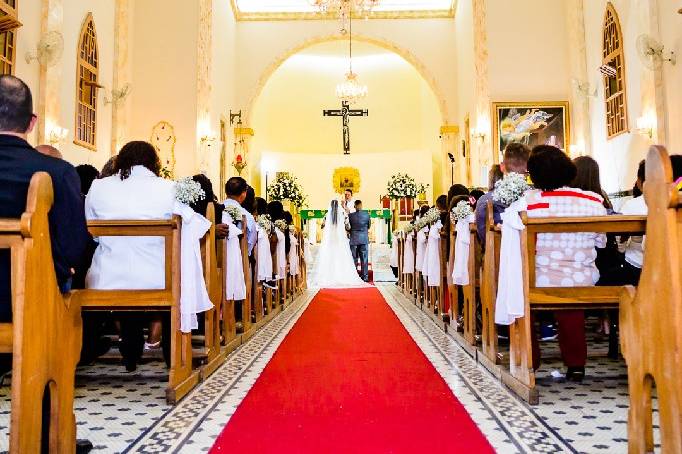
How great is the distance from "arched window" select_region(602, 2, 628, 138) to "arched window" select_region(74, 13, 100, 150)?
8692mm

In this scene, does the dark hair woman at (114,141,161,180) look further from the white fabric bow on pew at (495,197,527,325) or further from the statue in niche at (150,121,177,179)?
the statue in niche at (150,121,177,179)

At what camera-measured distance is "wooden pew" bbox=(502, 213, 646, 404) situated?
2.61 m

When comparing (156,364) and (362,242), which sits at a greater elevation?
(362,242)

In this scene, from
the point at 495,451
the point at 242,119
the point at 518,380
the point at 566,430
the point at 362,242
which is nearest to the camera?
the point at 495,451

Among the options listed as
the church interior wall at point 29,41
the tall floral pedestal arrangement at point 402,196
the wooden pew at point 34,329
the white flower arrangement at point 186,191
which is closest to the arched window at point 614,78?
the tall floral pedestal arrangement at point 402,196

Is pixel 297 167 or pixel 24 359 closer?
pixel 24 359

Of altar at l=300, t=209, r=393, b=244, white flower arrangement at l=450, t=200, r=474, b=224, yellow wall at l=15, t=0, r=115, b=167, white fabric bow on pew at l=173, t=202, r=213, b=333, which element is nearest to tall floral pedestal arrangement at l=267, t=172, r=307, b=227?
altar at l=300, t=209, r=393, b=244

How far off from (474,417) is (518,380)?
51 cm

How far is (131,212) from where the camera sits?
10.2ft

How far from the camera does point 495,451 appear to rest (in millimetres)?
2088

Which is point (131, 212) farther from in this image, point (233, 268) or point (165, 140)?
point (165, 140)

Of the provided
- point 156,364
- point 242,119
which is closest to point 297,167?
point 242,119

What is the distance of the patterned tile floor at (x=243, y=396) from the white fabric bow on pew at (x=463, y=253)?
56cm

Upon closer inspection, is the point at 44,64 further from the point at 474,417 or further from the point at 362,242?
the point at 474,417
